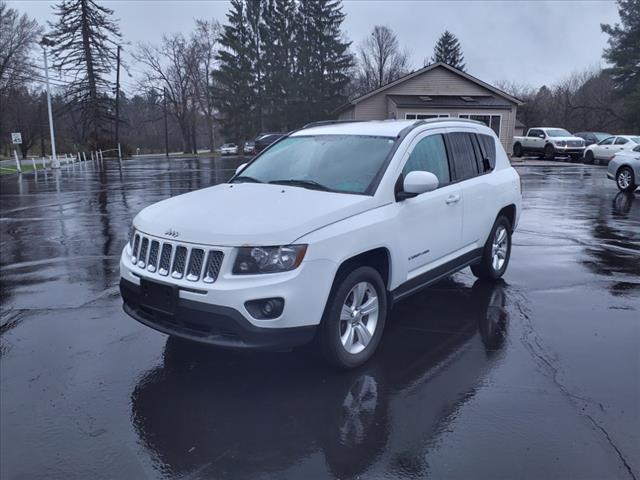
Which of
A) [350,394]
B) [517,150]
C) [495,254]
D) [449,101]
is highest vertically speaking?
[449,101]

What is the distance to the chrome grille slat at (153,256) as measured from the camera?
157 inches

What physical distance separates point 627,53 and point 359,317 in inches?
2142

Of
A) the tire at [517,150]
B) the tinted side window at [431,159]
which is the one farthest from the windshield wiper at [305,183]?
the tire at [517,150]

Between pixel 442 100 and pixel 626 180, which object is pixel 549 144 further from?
pixel 626 180

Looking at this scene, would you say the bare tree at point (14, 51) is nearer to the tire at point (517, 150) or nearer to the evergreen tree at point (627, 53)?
the tire at point (517, 150)

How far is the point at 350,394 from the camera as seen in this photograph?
3869mm

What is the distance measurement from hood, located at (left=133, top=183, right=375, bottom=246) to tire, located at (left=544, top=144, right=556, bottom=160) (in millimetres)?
34143

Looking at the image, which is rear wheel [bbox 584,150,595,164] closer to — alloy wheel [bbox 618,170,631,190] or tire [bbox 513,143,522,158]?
tire [bbox 513,143,522,158]

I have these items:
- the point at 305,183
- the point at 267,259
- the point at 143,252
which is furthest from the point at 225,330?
the point at 305,183

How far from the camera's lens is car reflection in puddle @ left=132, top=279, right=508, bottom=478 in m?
3.15

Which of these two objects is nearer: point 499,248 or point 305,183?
point 305,183

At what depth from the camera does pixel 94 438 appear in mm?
3336

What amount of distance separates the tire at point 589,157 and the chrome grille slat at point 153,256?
1273 inches

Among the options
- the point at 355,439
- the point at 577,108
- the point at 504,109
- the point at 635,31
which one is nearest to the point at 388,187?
the point at 355,439
